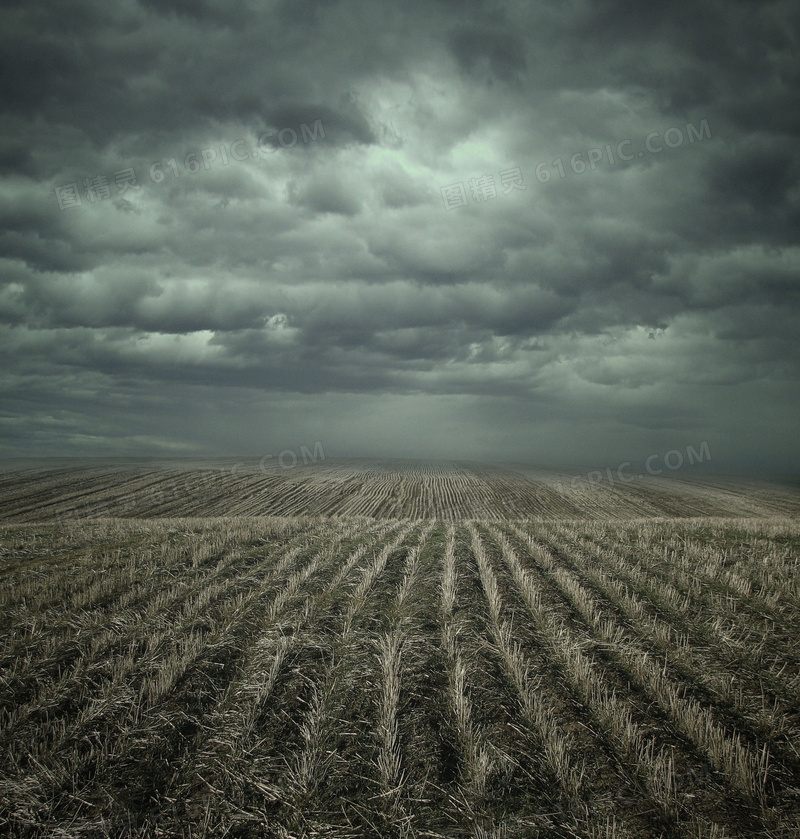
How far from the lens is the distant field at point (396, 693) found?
4.39 meters

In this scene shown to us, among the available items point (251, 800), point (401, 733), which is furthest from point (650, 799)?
point (251, 800)

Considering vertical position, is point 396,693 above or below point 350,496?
above

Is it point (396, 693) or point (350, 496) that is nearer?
point (396, 693)

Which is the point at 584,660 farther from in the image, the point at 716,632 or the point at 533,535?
the point at 533,535

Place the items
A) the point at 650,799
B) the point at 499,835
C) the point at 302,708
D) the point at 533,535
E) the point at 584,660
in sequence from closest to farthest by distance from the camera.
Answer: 1. the point at 499,835
2. the point at 650,799
3. the point at 302,708
4. the point at 584,660
5. the point at 533,535

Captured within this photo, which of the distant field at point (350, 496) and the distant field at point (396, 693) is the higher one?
the distant field at point (396, 693)

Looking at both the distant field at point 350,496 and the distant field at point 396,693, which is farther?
the distant field at point 350,496

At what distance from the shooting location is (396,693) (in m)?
6.20

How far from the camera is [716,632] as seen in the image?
8.40m

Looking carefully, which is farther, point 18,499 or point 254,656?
point 18,499

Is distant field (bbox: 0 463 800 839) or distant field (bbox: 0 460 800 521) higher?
distant field (bbox: 0 463 800 839)

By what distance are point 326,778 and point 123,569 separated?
9.79 metres

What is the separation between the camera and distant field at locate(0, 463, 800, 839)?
439 cm

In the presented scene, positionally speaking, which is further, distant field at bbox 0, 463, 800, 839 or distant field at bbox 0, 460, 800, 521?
distant field at bbox 0, 460, 800, 521
